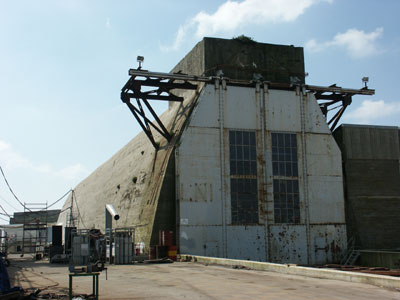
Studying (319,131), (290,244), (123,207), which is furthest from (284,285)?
(123,207)

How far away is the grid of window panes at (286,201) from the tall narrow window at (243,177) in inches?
63.0

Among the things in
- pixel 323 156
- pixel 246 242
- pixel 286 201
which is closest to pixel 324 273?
pixel 246 242

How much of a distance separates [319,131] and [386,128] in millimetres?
5979

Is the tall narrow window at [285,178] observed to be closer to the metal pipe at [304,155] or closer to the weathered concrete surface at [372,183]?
the metal pipe at [304,155]

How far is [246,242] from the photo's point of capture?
96.7 feet

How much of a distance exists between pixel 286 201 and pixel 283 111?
6.41m

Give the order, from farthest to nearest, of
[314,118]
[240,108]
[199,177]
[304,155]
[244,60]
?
[314,118], [244,60], [304,155], [240,108], [199,177]

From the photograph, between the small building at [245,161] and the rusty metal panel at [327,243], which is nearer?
the small building at [245,161]

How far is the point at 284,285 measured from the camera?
1408 cm

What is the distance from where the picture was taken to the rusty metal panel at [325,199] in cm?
3153

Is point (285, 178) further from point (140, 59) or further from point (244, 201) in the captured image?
point (140, 59)

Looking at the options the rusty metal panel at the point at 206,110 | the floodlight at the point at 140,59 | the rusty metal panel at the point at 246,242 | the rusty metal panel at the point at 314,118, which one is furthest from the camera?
the rusty metal panel at the point at 314,118

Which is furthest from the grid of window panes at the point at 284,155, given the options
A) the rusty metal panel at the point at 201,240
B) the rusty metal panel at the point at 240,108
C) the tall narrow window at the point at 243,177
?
the rusty metal panel at the point at 201,240

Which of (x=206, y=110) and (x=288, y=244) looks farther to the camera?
(x=288, y=244)
